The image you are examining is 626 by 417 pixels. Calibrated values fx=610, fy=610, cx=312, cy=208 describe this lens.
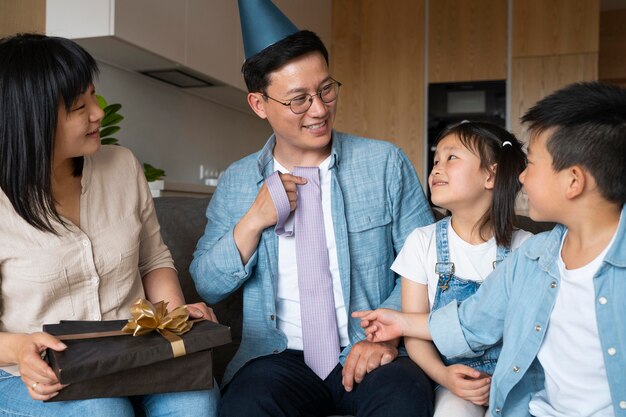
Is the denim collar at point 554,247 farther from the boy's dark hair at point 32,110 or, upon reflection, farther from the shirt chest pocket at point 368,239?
the boy's dark hair at point 32,110

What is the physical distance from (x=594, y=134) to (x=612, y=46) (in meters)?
5.40

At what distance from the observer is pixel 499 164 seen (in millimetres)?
1407

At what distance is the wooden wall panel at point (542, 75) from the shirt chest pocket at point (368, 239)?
373cm

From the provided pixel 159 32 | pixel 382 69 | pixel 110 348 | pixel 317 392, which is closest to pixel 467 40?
pixel 382 69

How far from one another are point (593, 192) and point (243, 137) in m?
4.02

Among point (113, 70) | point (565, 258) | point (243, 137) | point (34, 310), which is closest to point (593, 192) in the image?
point (565, 258)

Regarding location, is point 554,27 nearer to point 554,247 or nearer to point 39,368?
point 554,247

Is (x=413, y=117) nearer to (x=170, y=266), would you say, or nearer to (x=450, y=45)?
(x=450, y=45)

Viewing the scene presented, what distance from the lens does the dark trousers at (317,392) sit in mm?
1217

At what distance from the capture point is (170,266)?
1560mm

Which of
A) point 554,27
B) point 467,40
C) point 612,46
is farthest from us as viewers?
point 612,46

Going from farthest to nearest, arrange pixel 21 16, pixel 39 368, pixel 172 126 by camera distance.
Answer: pixel 172 126 → pixel 21 16 → pixel 39 368

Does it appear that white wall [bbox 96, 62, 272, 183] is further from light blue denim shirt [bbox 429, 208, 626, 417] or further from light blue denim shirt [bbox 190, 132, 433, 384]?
light blue denim shirt [bbox 429, 208, 626, 417]

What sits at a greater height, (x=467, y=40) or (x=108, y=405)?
(x=467, y=40)
